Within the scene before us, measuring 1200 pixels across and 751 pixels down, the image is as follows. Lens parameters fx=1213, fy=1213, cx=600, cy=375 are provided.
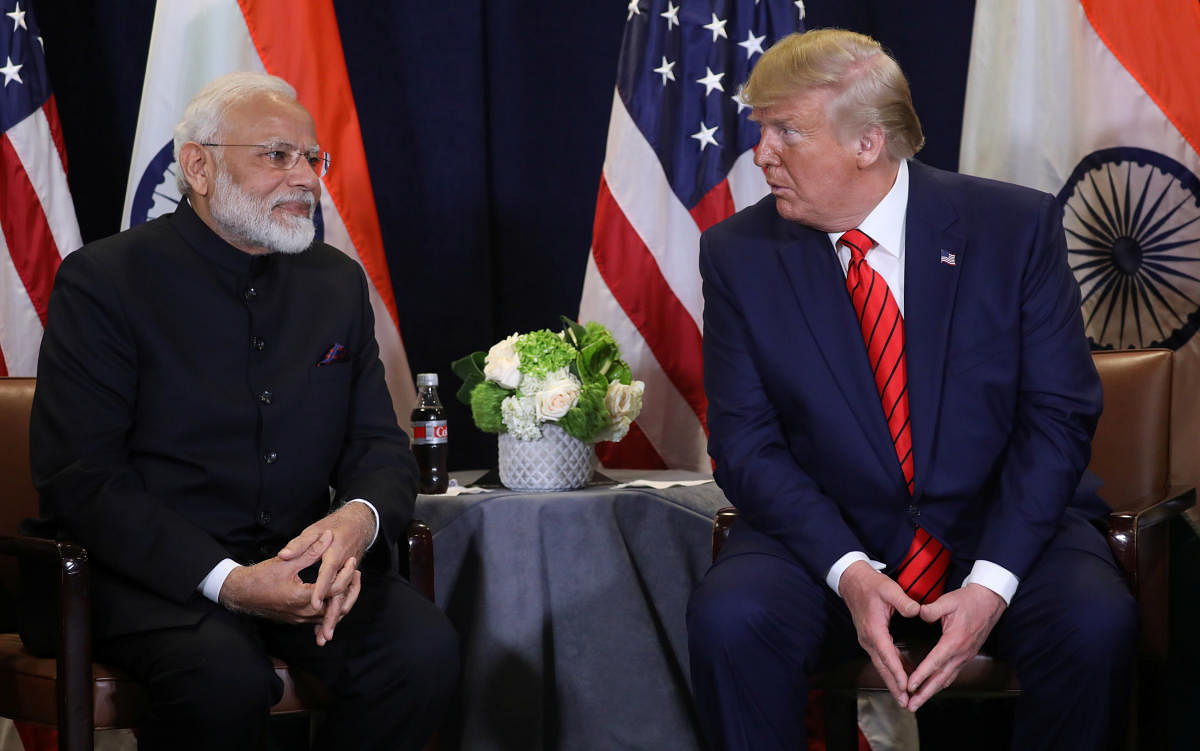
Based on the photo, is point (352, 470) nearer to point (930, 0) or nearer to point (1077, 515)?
point (1077, 515)

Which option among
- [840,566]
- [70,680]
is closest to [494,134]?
[840,566]

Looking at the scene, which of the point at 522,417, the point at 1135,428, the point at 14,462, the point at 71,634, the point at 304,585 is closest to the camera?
the point at 71,634

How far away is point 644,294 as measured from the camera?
3.48 meters

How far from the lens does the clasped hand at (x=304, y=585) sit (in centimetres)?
211

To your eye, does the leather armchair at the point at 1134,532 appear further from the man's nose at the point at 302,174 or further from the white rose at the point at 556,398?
the man's nose at the point at 302,174

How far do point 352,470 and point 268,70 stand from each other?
1.32m

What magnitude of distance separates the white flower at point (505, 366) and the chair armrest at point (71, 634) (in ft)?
3.51

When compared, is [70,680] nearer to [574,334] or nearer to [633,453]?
[574,334]

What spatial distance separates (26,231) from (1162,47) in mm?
3006

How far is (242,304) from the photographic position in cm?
241

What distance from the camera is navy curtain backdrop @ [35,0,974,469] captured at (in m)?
3.82

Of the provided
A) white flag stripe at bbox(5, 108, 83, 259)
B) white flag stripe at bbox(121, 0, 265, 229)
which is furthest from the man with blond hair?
white flag stripe at bbox(5, 108, 83, 259)

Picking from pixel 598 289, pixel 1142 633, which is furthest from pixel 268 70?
pixel 1142 633

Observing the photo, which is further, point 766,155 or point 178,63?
point 178,63
